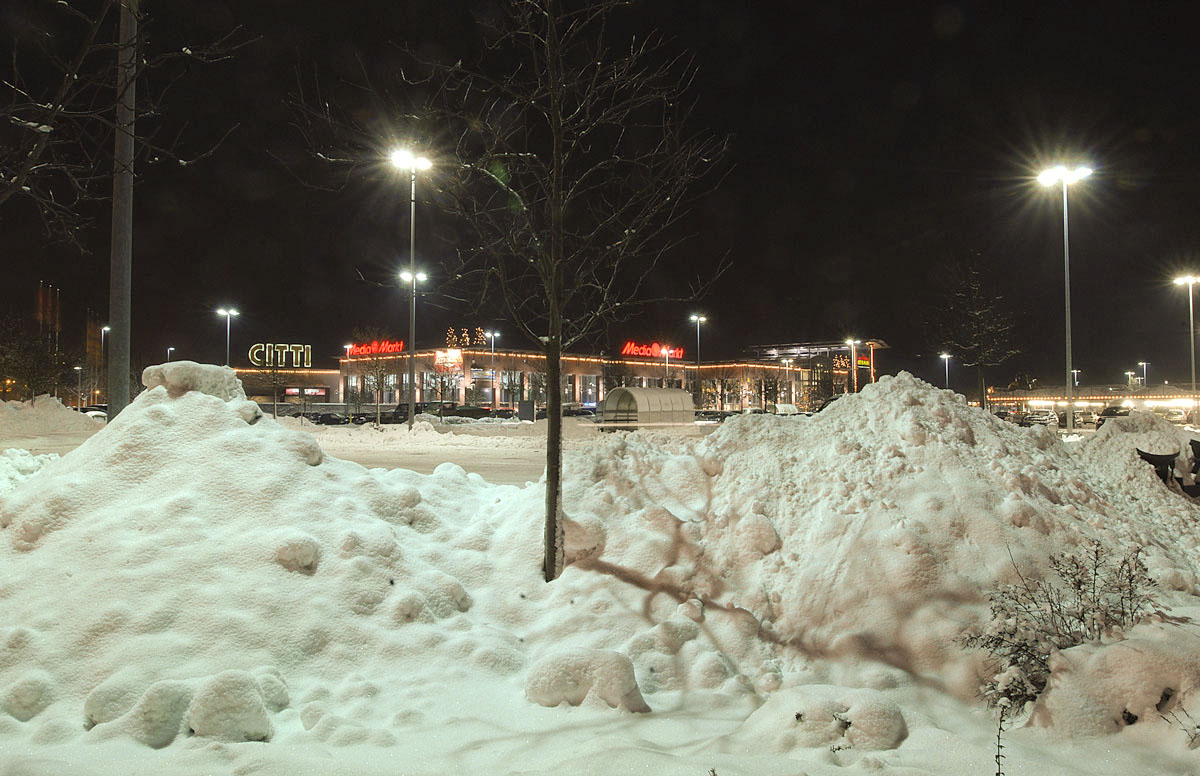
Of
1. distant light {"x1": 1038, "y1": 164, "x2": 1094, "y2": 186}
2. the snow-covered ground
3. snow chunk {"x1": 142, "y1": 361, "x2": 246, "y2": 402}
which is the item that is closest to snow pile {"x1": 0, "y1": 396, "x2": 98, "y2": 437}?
the snow-covered ground

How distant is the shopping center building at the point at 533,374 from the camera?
6656 cm

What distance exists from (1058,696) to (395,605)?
4.46 metres

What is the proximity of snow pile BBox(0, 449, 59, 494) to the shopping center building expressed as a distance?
5068 cm

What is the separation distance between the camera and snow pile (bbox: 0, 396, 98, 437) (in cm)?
2558

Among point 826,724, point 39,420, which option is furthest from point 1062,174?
point 39,420

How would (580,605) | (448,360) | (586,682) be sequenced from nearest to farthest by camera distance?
(586,682), (580,605), (448,360)

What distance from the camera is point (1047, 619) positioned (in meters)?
5.08

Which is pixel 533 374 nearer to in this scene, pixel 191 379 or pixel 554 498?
pixel 191 379

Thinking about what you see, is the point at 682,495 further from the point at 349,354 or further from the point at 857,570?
the point at 349,354

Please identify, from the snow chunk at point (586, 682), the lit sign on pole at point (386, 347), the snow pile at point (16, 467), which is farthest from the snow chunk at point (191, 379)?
the lit sign on pole at point (386, 347)

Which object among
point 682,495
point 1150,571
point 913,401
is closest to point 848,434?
point 913,401

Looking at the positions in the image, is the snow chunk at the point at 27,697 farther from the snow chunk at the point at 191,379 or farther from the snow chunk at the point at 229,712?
the snow chunk at the point at 191,379

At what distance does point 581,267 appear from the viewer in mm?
7145

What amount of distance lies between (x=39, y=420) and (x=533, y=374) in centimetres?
4563
